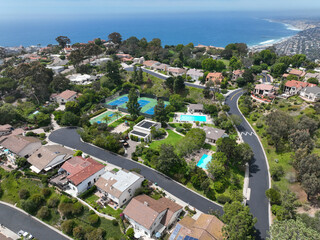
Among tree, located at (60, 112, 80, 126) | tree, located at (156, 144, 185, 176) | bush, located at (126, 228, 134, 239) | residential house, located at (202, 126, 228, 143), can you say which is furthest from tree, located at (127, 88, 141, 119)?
bush, located at (126, 228, 134, 239)

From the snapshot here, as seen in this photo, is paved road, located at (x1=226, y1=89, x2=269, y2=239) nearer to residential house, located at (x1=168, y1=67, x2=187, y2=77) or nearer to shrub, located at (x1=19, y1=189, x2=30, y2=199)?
residential house, located at (x1=168, y1=67, x2=187, y2=77)

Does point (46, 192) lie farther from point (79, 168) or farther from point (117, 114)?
point (117, 114)

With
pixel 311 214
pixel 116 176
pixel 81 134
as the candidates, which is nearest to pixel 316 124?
pixel 311 214

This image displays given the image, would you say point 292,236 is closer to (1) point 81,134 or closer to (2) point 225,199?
(2) point 225,199

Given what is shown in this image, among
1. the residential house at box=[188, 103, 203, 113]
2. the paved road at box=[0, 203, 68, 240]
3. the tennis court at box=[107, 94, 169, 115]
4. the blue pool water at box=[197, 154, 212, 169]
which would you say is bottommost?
the paved road at box=[0, 203, 68, 240]

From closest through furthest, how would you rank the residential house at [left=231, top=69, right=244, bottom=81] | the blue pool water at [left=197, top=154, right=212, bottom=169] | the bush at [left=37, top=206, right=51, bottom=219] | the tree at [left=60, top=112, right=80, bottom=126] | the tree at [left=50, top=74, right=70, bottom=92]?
the bush at [left=37, top=206, right=51, bottom=219], the blue pool water at [left=197, top=154, right=212, bottom=169], the tree at [left=60, top=112, right=80, bottom=126], the tree at [left=50, top=74, right=70, bottom=92], the residential house at [left=231, top=69, right=244, bottom=81]

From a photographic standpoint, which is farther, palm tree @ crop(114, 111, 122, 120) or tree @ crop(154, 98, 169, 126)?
palm tree @ crop(114, 111, 122, 120)
